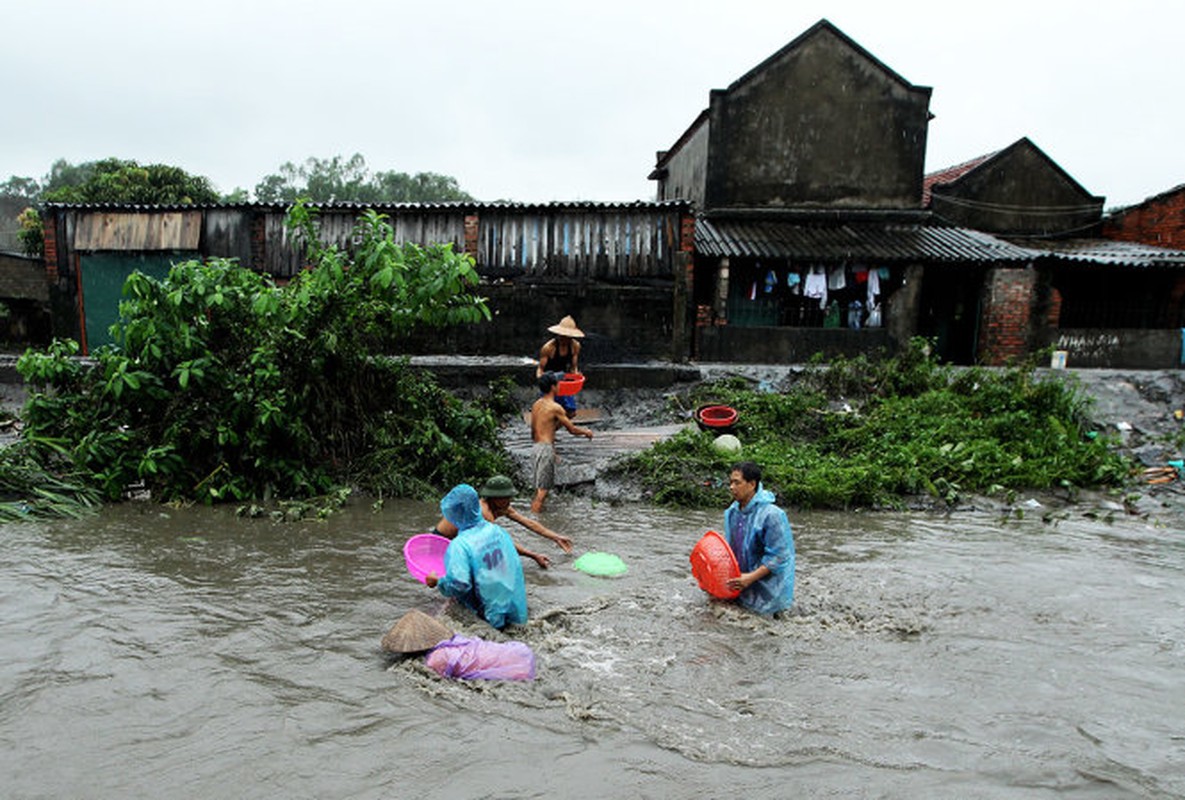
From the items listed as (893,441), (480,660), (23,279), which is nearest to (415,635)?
(480,660)

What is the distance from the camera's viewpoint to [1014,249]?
1623cm

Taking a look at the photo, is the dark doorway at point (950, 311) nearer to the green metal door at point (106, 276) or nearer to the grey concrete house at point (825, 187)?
the grey concrete house at point (825, 187)

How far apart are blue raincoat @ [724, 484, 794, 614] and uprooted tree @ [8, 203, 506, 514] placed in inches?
163

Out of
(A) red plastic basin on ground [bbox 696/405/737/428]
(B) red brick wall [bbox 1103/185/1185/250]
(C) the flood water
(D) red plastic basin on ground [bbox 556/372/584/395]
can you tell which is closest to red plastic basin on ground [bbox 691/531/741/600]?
(C) the flood water

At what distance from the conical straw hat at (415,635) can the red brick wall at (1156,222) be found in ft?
66.5

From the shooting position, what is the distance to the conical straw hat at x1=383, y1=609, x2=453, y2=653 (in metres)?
4.54

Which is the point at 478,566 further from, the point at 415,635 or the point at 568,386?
the point at 568,386

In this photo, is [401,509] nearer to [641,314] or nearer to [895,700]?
[895,700]

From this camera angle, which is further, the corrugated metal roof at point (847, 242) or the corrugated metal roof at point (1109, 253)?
the corrugated metal roof at point (1109, 253)

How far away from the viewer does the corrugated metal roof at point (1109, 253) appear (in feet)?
52.7

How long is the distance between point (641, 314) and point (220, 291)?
7904 mm

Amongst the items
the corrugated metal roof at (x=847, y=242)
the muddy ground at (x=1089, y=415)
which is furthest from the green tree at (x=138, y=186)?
the corrugated metal roof at (x=847, y=242)

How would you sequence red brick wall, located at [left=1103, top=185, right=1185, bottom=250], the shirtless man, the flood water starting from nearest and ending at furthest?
the flood water → the shirtless man → red brick wall, located at [left=1103, top=185, right=1185, bottom=250]

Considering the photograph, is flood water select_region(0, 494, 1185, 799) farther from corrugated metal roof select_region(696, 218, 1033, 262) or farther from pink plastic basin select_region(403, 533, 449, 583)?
corrugated metal roof select_region(696, 218, 1033, 262)
